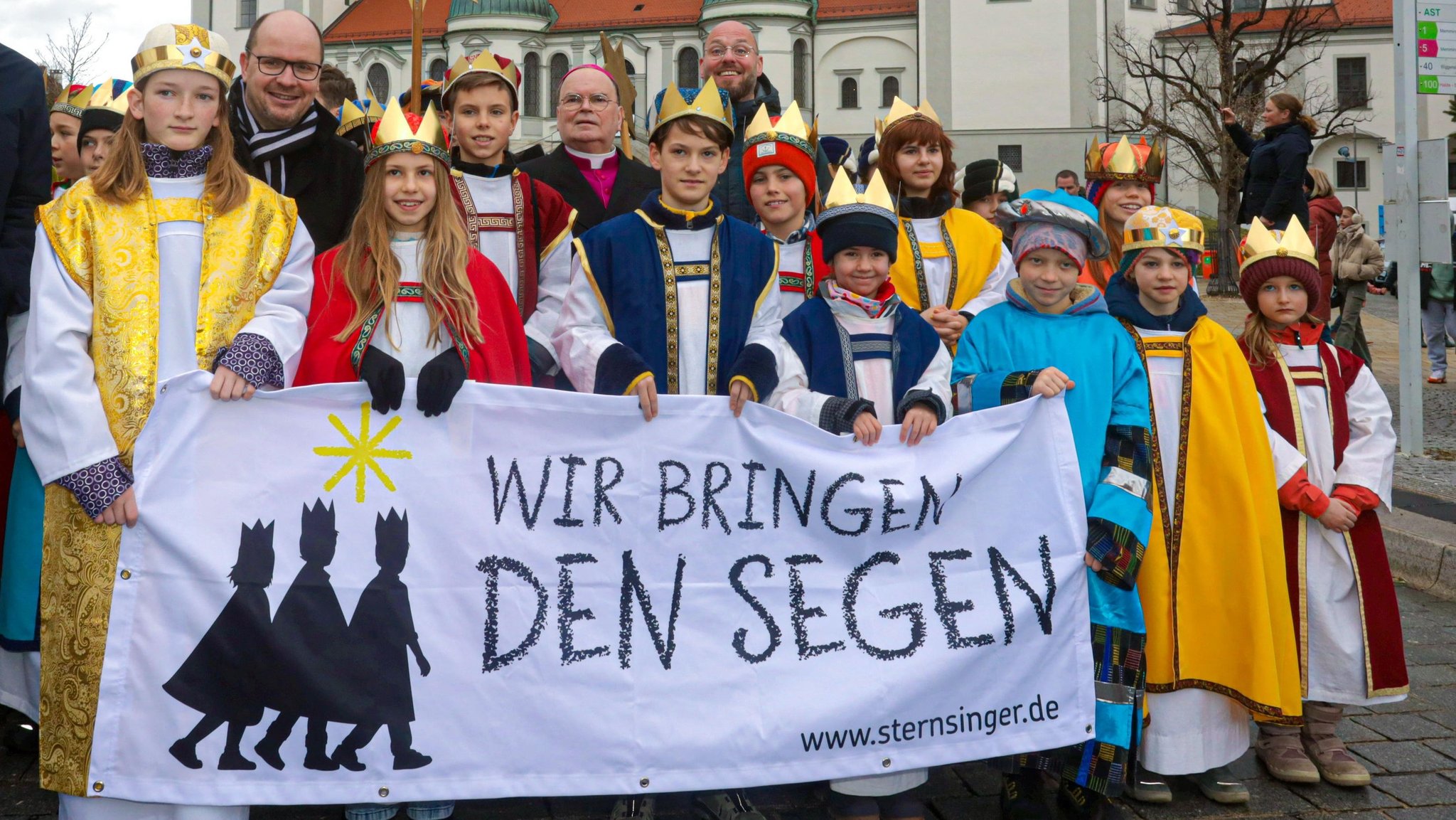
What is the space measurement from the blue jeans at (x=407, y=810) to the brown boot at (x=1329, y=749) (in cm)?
287

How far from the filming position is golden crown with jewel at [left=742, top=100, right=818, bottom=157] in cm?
477

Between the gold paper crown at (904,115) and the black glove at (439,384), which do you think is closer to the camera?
the black glove at (439,384)

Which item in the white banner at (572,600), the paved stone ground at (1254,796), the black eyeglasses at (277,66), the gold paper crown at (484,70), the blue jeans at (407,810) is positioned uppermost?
the gold paper crown at (484,70)

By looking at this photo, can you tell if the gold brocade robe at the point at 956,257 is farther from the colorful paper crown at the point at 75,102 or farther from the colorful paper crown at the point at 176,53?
the colorful paper crown at the point at 75,102

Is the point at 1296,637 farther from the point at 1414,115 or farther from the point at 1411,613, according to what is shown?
the point at 1414,115

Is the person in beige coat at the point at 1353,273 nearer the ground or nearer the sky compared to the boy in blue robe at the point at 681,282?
nearer the sky

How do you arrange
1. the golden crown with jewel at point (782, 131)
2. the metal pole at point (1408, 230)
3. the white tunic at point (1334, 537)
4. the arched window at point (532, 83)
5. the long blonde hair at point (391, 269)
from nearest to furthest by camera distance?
the long blonde hair at point (391, 269) → the white tunic at point (1334, 537) → the golden crown with jewel at point (782, 131) → the metal pole at point (1408, 230) → the arched window at point (532, 83)

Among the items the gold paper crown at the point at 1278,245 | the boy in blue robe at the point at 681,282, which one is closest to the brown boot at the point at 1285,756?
the gold paper crown at the point at 1278,245

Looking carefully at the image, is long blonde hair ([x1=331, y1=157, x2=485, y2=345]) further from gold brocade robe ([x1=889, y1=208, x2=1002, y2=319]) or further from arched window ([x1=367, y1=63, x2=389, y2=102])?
arched window ([x1=367, y1=63, x2=389, y2=102])

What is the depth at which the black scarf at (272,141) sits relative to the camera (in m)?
4.51

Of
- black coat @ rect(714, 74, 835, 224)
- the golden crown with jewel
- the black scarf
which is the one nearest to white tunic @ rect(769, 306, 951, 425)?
the golden crown with jewel

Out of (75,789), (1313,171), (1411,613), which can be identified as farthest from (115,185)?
(1313,171)

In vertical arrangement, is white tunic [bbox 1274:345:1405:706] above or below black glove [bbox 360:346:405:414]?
below

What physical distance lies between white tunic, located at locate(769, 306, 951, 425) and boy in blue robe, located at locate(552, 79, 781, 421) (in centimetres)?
8
